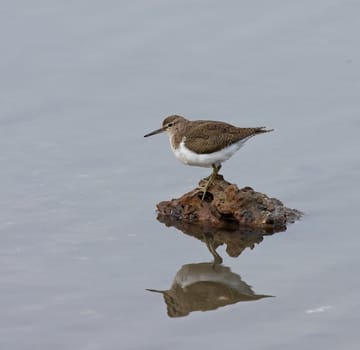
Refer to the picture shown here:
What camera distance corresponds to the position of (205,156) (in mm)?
10727

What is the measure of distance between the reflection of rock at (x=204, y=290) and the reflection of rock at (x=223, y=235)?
306mm

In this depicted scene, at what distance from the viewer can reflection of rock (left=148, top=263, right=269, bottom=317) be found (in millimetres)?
8536

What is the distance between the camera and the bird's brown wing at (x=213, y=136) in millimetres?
10719

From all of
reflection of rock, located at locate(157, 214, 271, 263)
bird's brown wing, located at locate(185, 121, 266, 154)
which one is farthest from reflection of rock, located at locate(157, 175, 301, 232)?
bird's brown wing, located at locate(185, 121, 266, 154)

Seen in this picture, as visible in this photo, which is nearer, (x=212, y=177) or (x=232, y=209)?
(x=232, y=209)

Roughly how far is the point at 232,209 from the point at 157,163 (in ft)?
5.88

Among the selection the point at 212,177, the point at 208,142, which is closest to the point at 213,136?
the point at 208,142

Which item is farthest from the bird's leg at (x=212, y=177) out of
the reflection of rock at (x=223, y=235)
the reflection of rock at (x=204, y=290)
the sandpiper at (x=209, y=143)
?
the reflection of rock at (x=204, y=290)

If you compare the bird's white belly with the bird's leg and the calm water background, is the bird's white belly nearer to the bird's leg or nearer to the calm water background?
the bird's leg

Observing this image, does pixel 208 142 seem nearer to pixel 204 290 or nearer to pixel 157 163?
pixel 157 163

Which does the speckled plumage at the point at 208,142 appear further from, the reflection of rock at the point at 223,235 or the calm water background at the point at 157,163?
the reflection of rock at the point at 223,235

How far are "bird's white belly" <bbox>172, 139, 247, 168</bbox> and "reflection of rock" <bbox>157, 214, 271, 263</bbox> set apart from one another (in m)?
0.71

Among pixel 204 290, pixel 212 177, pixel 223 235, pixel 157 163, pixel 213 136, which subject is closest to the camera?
pixel 204 290

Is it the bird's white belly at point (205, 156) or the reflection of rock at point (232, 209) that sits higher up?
the bird's white belly at point (205, 156)
